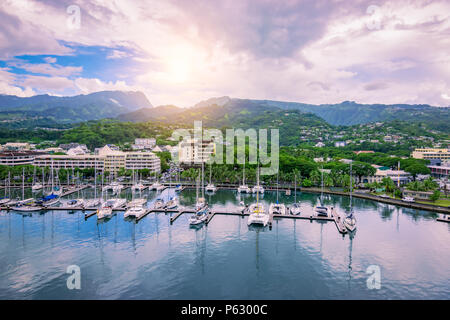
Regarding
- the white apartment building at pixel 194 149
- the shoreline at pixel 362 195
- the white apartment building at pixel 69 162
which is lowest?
the shoreline at pixel 362 195

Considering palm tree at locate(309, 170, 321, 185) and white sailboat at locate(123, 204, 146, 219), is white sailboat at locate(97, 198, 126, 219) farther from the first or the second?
palm tree at locate(309, 170, 321, 185)

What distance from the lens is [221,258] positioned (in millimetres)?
23312

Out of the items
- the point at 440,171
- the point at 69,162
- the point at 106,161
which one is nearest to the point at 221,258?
the point at 106,161

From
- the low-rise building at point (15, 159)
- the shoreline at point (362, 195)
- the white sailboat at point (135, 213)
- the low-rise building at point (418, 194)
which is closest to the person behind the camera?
the white sailboat at point (135, 213)

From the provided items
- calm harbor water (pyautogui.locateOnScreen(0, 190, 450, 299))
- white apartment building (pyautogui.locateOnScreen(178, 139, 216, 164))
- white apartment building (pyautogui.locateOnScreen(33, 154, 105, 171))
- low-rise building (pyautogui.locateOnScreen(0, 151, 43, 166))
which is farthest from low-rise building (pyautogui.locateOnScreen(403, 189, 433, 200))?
low-rise building (pyautogui.locateOnScreen(0, 151, 43, 166))

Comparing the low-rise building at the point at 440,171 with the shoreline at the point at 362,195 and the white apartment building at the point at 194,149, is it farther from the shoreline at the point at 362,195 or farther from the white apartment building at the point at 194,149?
the white apartment building at the point at 194,149

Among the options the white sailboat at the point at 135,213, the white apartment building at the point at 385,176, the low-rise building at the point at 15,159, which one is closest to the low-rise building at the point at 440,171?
the white apartment building at the point at 385,176

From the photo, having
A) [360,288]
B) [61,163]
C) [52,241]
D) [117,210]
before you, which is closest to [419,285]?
[360,288]

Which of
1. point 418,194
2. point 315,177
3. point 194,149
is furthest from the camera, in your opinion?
point 194,149

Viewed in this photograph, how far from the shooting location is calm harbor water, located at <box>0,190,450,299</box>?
18375mm

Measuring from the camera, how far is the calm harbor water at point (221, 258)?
60.3 feet

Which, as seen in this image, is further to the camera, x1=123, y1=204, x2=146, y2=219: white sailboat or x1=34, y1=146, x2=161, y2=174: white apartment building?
x1=34, y1=146, x2=161, y2=174: white apartment building

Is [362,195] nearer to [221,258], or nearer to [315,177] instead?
[315,177]
